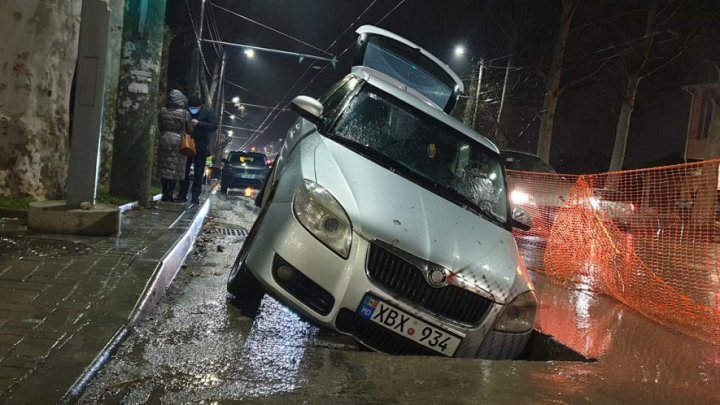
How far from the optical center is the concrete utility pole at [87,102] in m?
4.77

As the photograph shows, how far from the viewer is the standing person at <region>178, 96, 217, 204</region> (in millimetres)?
8672

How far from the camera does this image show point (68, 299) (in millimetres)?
3189

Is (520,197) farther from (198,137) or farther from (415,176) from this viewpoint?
(415,176)

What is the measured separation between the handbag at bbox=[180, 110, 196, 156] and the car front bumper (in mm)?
5032

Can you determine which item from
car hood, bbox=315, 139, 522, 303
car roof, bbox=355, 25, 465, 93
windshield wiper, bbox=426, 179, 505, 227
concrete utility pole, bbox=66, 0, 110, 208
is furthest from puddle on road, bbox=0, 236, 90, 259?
car roof, bbox=355, 25, 465, 93

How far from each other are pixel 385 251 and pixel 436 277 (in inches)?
13.9

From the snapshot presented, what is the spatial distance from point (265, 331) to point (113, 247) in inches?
68.8

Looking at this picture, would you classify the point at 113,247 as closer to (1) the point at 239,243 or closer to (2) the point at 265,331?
(2) the point at 265,331

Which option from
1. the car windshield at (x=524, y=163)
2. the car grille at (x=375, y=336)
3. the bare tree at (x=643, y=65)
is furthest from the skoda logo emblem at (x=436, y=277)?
the bare tree at (x=643, y=65)

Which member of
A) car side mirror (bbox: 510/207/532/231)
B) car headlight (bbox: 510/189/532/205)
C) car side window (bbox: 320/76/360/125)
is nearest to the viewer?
car side window (bbox: 320/76/360/125)

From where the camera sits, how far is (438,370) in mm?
3115

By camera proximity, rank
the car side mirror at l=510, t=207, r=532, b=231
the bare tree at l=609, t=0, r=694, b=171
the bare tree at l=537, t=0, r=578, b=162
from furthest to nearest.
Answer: the bare tree at l=537, t=0, r=578, b=162 < the bare tree at l=609, t=0, r=694, b=171 < the car side mirror at l=510, t=207, r=532, b=231

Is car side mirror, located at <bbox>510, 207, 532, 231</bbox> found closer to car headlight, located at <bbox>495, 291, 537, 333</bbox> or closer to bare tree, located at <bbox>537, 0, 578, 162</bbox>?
Answer: car headlight, located at <bbox>495, 291, 537, 333</bbox>

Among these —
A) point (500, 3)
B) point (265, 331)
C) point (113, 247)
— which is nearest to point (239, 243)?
point (113, 247)
